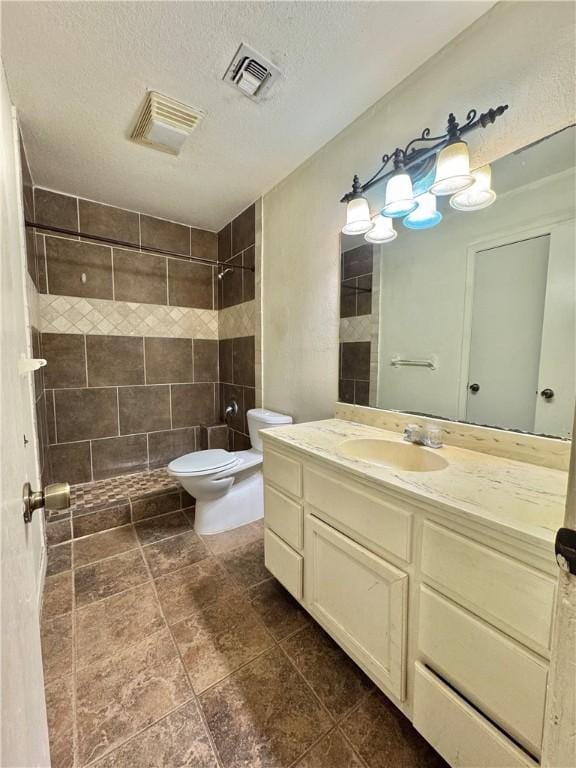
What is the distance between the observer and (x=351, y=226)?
1457mm

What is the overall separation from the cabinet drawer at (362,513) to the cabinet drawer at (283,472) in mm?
47

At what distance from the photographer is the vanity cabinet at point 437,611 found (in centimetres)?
62

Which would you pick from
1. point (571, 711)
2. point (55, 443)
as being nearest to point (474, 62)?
point (571, 711)

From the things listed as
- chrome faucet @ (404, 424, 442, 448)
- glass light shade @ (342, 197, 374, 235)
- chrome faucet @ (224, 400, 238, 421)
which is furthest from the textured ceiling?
chrome faucet @ (224, 400, 238, 421)

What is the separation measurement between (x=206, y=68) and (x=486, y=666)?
2.12 m

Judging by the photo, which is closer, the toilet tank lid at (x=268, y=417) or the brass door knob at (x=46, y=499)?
the brass door knob at (x=46, y=499)

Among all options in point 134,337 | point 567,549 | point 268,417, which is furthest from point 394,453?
point 134,337

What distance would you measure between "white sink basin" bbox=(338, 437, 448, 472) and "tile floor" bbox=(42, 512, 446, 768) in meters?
0.76

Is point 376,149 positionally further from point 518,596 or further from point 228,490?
point 228,490

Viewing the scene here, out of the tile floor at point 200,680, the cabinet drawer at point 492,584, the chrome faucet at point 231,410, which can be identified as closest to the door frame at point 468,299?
the cabinet drawer at point 492,584

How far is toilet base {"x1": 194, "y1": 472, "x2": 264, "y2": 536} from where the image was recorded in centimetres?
195

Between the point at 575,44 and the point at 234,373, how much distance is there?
2401 millimetres

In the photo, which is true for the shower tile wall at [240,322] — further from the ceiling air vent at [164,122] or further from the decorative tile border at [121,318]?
the ceiling air vent at [164,122]

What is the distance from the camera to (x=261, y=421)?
6.84 feet
